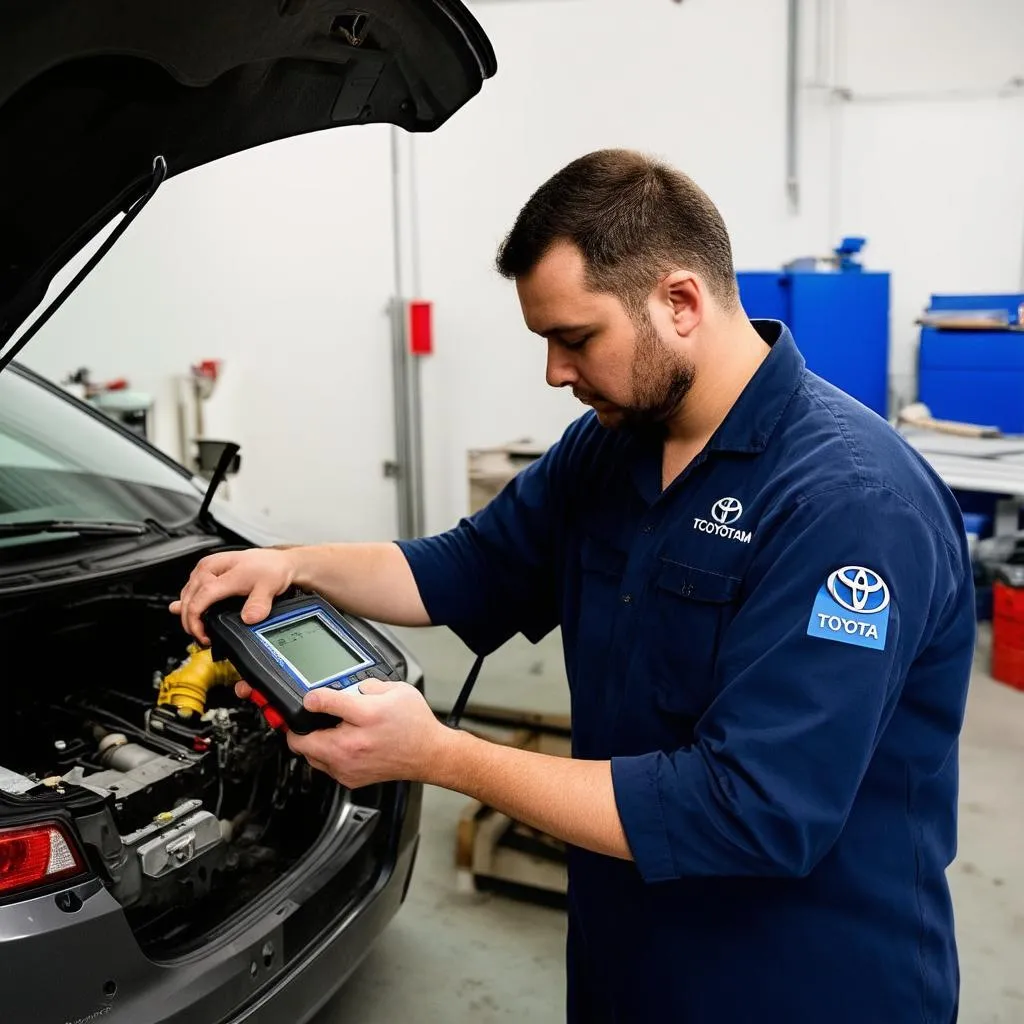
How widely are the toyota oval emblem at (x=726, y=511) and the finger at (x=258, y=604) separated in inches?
21.7

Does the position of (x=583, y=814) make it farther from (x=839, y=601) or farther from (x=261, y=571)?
(x=261, y=571)

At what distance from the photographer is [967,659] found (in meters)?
1.05

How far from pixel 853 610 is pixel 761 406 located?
280 mm

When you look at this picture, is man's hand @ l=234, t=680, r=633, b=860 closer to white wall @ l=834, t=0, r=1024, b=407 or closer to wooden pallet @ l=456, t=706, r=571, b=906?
wooden pallet @ l=456, t=706, r=571, b=906

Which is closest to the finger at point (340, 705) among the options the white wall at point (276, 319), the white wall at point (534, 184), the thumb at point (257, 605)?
the thumb at point (257, 605)

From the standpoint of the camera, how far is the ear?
3.36ft

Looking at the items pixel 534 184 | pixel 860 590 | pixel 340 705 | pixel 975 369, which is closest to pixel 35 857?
pixel 340 705

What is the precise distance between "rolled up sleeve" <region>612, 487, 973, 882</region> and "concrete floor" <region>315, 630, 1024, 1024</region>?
47.0 inches

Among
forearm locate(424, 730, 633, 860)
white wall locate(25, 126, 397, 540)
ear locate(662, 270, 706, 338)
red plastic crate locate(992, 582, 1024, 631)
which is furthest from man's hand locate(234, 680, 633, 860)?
red plastic crate locate(992, 582, 1024, 631)

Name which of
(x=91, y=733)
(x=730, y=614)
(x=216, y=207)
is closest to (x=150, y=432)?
(x=216, y=207)

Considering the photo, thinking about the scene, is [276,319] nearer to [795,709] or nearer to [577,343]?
[577,343]

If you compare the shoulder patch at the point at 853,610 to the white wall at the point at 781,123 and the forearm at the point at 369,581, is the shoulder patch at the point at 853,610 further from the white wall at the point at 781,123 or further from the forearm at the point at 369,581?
the white wall at the point at 781,123

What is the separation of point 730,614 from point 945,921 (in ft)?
1.48

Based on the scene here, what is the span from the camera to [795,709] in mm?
891
